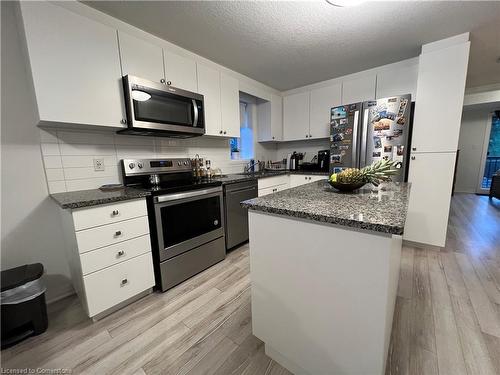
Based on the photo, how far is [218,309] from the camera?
1.55 m

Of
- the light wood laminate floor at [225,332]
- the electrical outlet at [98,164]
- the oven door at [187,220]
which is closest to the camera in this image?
the light wood laminate floor at [225,332]

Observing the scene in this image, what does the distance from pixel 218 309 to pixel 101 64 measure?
2090 mm

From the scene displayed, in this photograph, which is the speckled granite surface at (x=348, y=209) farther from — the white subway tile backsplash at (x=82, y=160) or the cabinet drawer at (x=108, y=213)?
the white subway tile backsplash at (x=82, y=160)

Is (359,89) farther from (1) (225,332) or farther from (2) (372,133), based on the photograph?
(1) (225,332)

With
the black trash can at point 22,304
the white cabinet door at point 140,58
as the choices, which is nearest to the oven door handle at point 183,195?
the black trash can at point 22,304

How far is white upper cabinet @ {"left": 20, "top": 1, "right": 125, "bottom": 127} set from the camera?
52.0 inches

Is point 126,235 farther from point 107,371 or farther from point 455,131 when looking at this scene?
point 455,131

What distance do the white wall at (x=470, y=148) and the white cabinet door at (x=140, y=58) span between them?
7058mm

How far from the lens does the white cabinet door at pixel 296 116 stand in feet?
11.1

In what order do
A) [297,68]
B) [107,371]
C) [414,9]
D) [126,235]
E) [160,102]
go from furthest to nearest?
[297,68], [160,102], [414,9], [126,235], [107,371]

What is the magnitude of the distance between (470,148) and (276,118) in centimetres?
562

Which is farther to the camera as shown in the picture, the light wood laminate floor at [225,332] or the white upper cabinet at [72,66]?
the white upper cabinet at [72,66]

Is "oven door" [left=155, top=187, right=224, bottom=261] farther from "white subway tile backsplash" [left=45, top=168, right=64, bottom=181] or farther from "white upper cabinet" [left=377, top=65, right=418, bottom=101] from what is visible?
"white upper cabinet" [left=377, top=65, right=418, bottom=101]

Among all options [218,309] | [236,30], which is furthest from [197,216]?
[236,30]
